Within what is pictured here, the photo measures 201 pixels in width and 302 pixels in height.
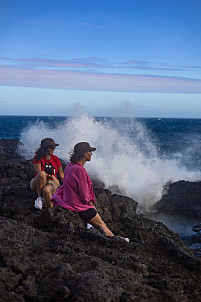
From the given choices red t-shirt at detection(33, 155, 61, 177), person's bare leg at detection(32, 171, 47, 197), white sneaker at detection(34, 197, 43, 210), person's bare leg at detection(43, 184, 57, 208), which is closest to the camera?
white sneaker at detection(34, 197, 43, 210)

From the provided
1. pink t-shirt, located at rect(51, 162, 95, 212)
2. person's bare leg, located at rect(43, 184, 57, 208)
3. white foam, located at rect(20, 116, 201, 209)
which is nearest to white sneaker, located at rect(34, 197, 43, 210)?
person's bare leg, located at rect(43, 184, 57, 208)

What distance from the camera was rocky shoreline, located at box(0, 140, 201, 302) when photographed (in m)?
2.60

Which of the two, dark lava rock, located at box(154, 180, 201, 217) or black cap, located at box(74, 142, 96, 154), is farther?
dark lava rock, located at box(154, 180, 201, 217)

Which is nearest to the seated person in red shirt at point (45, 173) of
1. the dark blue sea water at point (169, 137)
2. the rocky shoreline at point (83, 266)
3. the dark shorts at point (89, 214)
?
the rocky shoreline at point (83, 266)

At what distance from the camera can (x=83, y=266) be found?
3016 millimetres

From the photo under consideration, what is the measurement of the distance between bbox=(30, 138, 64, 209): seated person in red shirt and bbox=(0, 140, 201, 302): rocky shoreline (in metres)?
0.46

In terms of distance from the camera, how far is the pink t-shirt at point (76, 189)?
4469 millimetres

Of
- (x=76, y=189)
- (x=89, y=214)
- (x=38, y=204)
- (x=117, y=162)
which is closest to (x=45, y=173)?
(x=38, y=204)

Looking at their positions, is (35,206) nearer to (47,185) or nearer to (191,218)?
(47,185)

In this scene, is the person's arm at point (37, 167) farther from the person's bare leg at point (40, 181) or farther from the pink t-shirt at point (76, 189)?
the pink t-shirt at point (76, 189)

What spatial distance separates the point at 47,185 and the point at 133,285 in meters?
2.81

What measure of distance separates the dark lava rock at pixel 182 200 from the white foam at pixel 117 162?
415mm

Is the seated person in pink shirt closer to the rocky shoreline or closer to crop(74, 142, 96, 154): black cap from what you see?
crop(74, 142, 96, 154): black cap

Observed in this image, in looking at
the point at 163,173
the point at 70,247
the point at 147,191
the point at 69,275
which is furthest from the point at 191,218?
the point at 69,275
